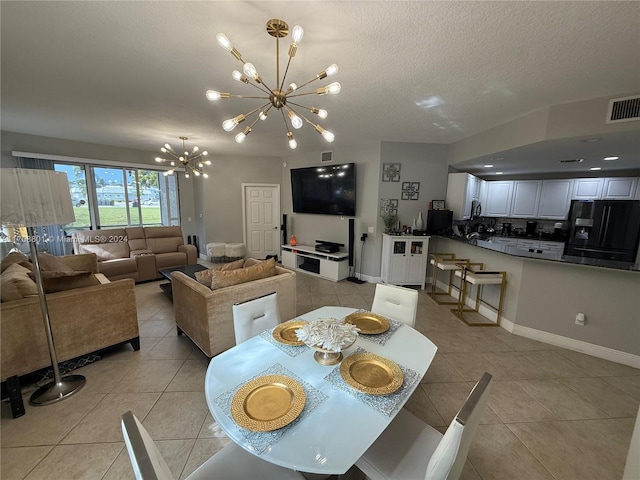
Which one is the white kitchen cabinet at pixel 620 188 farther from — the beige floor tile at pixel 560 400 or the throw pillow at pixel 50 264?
the throw pillow at pixel 50 264

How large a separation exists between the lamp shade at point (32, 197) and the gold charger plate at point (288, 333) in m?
1.77

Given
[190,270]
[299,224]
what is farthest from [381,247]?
[190,270]

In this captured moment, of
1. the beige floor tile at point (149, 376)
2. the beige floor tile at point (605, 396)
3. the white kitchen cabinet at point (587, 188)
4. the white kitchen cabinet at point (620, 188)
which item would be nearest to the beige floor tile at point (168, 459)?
the beige floor tile at point (149, 376)

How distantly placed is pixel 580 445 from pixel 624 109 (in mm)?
2875

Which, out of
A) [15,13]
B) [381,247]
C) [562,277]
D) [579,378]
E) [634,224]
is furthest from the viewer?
[381,247]

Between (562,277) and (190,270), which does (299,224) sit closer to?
(190,270)

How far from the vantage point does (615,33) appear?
60.6 inches

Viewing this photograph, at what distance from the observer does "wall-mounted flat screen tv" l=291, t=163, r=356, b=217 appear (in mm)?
4781

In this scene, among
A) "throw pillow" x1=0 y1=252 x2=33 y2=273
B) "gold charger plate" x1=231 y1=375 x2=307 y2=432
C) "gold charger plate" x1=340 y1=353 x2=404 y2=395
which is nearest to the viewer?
"gold charger plate" x1=231 y1=375 x2=307 y2=432

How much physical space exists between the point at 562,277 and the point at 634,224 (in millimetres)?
2167

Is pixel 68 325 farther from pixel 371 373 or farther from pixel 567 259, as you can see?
pixel 567 259

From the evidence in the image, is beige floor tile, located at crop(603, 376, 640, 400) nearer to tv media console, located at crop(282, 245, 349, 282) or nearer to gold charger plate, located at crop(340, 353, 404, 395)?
gold charger plate, located at crop(340, 353, 404, 395)

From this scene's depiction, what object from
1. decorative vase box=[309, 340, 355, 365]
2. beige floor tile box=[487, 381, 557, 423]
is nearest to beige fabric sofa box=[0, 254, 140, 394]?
decorative vase box=[309, 340, 355, 365]

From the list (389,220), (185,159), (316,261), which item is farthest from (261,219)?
(389,220)
